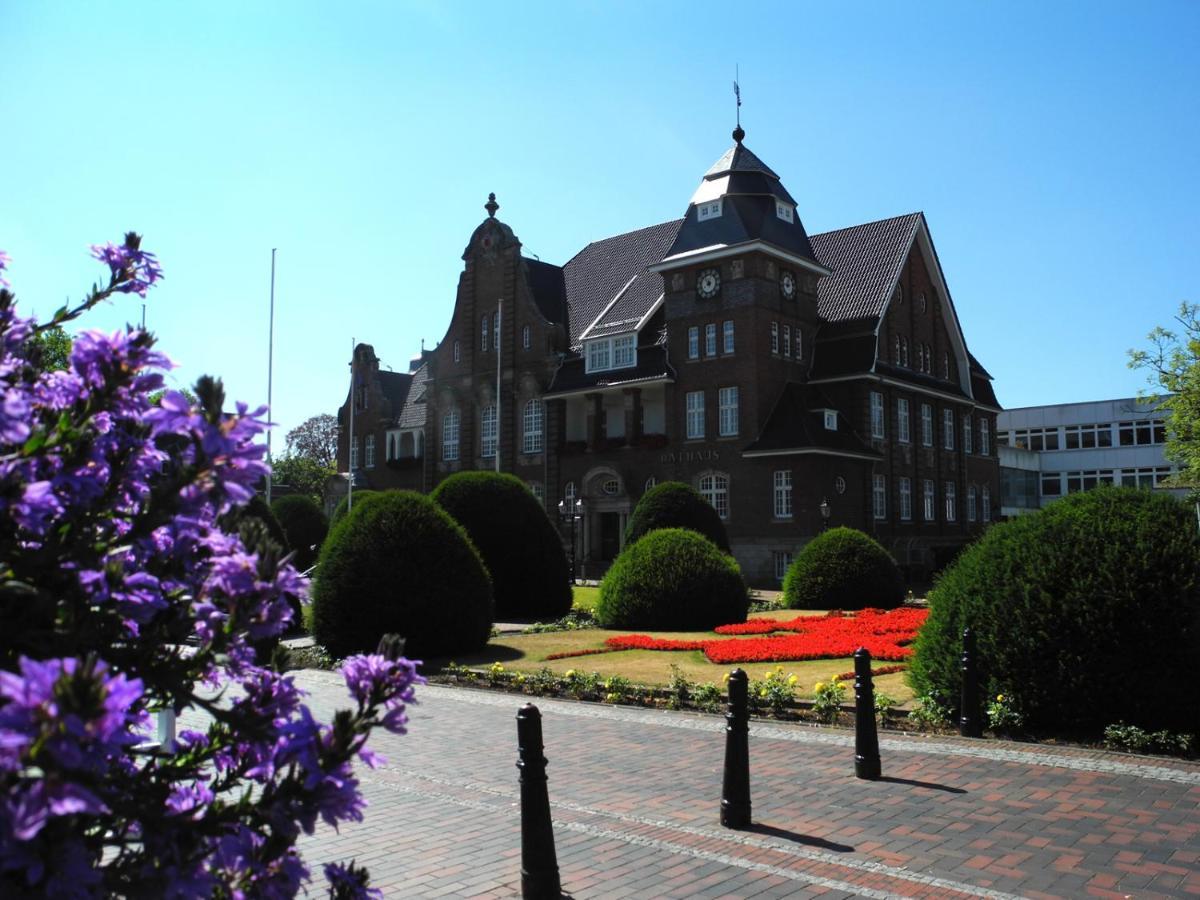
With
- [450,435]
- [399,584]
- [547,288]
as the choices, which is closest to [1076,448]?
[547,288]

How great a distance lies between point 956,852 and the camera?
6.68m

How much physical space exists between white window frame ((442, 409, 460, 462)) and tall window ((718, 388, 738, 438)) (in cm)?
1738

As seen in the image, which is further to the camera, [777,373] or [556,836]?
[777,373]

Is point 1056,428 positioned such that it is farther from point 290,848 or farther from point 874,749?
point 290,848

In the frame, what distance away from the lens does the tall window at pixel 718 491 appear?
139ft

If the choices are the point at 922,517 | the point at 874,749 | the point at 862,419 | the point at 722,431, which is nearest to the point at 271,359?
the point at 722,431

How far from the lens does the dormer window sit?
4719cm

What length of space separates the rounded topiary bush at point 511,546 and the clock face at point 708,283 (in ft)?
63.7

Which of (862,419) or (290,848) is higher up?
(862,419)

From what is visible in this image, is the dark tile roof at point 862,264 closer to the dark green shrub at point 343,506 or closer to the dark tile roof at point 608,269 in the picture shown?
the dark tile roof at point 608,269

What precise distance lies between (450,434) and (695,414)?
1684 cm

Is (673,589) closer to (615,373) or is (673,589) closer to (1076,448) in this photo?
(615,373)

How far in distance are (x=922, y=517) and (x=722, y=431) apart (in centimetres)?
1128

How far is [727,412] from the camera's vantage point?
141 ft
